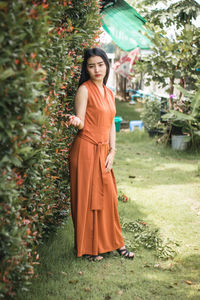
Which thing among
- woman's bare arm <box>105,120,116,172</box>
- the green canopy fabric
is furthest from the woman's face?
the green canopy fabric

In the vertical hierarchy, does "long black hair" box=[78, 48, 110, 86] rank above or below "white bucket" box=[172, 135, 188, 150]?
above

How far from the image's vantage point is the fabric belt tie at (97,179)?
3.38m

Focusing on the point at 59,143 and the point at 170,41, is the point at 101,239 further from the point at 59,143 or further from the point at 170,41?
the point at 170,41

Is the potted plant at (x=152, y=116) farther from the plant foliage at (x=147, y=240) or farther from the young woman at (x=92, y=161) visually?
the young woman at (x=92, y=161)

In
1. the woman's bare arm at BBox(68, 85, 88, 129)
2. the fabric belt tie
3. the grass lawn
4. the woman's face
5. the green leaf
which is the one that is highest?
the woman's face

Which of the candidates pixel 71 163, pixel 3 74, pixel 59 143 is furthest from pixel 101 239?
pixel 3 74

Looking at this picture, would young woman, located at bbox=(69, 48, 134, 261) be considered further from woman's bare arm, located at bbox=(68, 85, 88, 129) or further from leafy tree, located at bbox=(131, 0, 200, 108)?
leafy tree, located at bbox=(131, 0, 200, 108)

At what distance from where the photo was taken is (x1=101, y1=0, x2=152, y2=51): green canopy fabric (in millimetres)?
9508

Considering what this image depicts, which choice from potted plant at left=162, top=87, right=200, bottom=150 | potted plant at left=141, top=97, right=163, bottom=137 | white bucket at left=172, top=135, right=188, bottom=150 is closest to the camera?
potted plant at left=162, top=87, right=200, bottom=150

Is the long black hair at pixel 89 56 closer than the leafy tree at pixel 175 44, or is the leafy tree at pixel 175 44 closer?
the long black hair at pixel 89 56

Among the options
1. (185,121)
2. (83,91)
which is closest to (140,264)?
(83,91)

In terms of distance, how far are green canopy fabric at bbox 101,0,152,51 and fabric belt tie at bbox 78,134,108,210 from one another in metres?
6.74

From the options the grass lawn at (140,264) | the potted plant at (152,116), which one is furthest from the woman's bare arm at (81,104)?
the potted plant at (152,116)

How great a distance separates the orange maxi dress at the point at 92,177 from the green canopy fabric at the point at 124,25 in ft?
21.8
